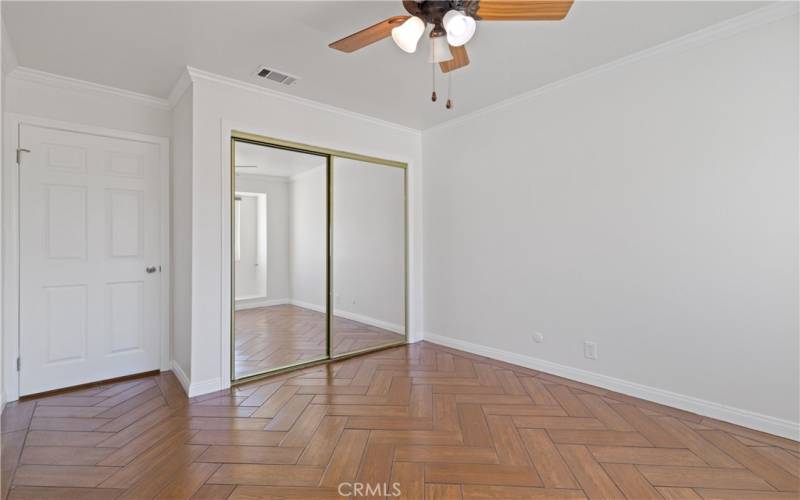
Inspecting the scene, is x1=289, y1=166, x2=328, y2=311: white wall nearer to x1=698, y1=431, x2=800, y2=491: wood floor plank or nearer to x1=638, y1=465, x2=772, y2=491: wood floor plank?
x1=638, y1=465, x2=772, y2=491: wood floor plank

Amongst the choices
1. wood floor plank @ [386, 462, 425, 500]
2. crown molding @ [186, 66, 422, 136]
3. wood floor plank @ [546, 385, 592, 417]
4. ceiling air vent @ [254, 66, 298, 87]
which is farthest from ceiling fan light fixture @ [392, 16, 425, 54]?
wood floor plank @ [546, 385, 592, 417]

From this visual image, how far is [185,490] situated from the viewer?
66.1 inches

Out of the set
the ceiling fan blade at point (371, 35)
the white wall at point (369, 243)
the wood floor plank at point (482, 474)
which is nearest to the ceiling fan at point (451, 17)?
the ceiling fan blade at point (371, 35)

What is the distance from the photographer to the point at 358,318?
151 inches

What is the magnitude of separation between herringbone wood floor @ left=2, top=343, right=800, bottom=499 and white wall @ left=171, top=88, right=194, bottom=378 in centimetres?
38

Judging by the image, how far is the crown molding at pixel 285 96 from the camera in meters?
2.72

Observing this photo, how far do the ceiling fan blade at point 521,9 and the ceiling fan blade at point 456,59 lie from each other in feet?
1.01

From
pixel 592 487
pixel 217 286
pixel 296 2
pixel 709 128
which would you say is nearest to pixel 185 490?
pixel 217 286

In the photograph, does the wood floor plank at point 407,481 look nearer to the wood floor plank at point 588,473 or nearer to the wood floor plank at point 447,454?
the wood floor plank at point 447,454

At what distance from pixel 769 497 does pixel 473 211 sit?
269 centimetres

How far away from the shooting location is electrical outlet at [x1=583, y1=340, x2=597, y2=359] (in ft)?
9.39

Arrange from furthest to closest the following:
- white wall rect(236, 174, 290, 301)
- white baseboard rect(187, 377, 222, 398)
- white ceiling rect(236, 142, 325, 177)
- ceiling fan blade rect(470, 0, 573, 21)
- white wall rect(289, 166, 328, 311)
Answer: white wall rect(289, 166, 328, 311)
white wall rect(236, 174, 290, 301)
white ceiling rect(236, 142, 325, 177)
white baseboard rect(187, 377, 222, 398)
ceiling fan blade rect(470, 0, 573, 21)

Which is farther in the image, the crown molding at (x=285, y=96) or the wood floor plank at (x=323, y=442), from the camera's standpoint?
the crown molding at (x=285, y=96)

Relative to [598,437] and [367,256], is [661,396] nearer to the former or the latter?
[598,437]
